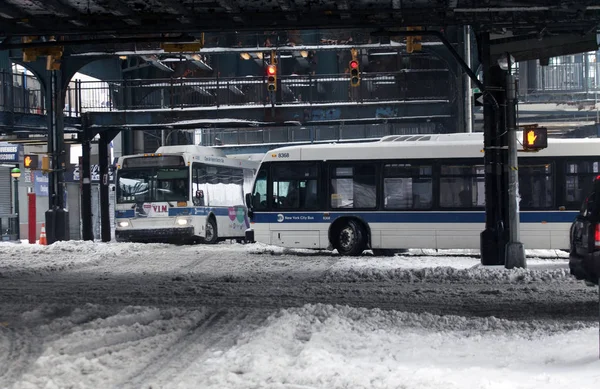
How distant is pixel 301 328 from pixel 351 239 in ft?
48.2

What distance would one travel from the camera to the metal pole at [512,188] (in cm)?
1961

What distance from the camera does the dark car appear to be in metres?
12.4

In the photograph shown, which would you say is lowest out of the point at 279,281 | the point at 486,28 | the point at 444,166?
the point at 279,281

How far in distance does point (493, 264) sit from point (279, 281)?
5134 mm

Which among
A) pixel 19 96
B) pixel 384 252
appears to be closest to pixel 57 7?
pixel 384 252

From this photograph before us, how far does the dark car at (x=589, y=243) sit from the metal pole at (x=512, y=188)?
21.7 ft

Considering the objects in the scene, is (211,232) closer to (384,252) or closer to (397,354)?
(384,252)

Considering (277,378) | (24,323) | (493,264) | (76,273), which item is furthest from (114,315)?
(493,264)

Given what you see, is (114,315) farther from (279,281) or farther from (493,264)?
(493,264)

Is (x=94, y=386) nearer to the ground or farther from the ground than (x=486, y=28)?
nearer to the ground

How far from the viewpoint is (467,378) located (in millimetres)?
8211

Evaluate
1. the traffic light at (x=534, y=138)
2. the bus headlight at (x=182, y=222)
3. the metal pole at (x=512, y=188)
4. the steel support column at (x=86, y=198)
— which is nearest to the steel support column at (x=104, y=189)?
the steel support column at (x=86, y=198)

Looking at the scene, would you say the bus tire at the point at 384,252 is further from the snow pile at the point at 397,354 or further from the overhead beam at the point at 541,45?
the snow pile at the point at 397,354

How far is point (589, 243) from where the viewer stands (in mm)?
12469
